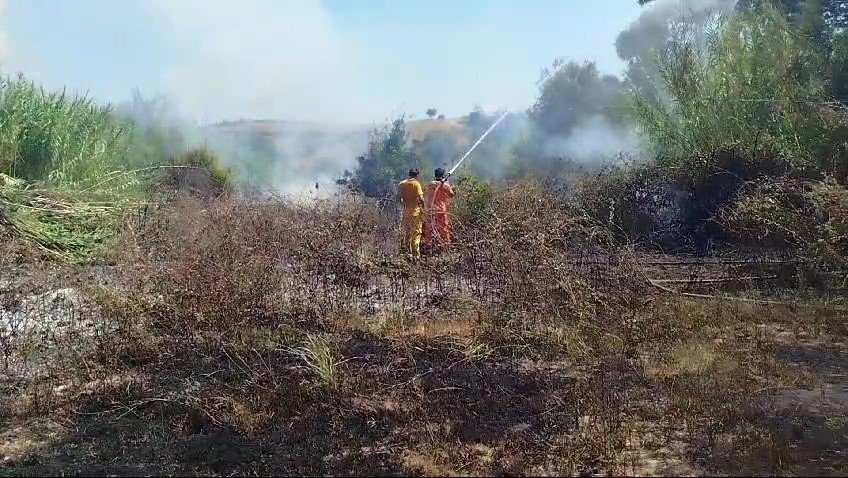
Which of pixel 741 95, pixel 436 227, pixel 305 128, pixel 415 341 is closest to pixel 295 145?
pixel 305 128

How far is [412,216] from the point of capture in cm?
902

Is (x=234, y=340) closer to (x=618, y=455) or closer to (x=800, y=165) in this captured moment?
(x=618, y=455)

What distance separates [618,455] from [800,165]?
264 inches

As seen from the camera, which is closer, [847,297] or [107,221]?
[847,297]

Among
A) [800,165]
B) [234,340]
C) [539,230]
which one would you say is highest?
[800,165]

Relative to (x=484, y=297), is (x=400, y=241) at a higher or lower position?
higher

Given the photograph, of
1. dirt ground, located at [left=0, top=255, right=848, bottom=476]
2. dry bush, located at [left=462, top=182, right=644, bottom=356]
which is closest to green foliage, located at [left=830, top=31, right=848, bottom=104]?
dirt ground, located at [left=0, top=255, right=848, bottom=476]

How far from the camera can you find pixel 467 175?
12164mm

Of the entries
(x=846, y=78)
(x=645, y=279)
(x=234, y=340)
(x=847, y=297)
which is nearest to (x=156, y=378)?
(x=234, y=340)

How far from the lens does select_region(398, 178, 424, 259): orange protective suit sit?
764 cm

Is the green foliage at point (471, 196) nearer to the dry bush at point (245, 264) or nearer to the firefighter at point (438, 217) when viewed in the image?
the firefighter at point (438, 217)

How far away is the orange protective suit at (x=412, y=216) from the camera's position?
7.64 meters

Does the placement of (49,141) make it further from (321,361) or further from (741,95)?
(741,95)

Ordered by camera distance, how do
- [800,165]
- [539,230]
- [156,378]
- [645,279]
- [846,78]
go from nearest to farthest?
[156,378] → [539,230] → [645,279] → [800,165] → [846,78]
